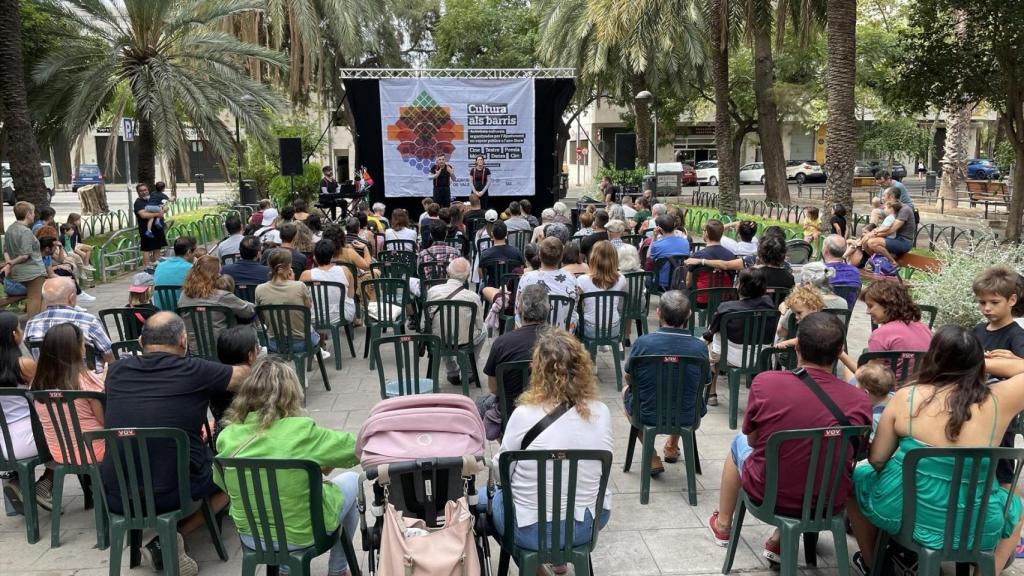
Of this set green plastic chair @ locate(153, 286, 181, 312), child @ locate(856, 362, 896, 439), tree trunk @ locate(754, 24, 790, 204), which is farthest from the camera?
tree trunk @ locate(754, 24, 790, 204)

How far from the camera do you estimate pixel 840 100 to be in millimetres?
11320

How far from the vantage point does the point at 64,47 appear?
1424 centimetres

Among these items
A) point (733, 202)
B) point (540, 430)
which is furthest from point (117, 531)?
point (733, 202)

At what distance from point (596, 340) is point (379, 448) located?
3.43m

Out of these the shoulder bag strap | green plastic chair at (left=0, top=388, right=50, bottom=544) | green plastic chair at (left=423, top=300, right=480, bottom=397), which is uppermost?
the shoulder bag strap

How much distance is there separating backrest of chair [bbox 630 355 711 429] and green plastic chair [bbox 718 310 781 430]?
1.18 m

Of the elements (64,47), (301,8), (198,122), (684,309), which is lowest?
(684,309)

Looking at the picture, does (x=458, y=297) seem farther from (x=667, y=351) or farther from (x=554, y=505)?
(x=554, y=505)

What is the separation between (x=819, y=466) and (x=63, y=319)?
14.2 feet

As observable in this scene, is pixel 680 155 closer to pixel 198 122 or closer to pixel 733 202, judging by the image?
pixel 733 202

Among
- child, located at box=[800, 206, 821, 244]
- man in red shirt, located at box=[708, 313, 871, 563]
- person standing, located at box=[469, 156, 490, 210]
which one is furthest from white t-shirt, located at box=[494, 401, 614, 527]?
person standing, located at box=[469, 156, 490, 210]

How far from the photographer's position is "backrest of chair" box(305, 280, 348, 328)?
21.6ft

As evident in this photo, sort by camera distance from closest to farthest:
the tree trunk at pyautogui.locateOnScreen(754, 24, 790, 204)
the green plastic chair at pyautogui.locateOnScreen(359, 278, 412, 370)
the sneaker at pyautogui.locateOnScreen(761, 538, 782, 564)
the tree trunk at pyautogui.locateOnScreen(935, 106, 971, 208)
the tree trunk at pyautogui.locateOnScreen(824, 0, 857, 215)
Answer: the sneaker at pyautogui.locateOnScreen(761, 538, 782, 564), the green plastic chair at pyautogui.locateOnScreen(359, 278, 412, 370), the tree trunk at pyautogui.locateOnScreen(824, 0, 857, 215), the tree trunk at pyautogui.locateOnScreen(754, 24, 790, 204), the tree trunk at pyautogui.locateOnScreen(935, 106, 971, 208)

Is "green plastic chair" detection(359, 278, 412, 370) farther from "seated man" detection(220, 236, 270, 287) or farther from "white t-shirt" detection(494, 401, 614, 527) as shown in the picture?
"white t-shirt" detection(494, 401, 614, 527)
